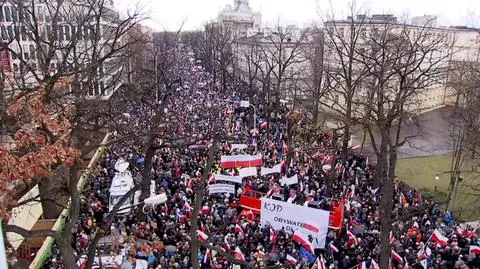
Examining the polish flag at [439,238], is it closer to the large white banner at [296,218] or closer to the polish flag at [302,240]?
the large white banner at [296,218]

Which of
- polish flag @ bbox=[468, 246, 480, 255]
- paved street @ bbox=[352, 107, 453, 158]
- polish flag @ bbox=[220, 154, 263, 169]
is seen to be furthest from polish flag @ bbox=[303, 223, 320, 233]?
paved street @ bbox=[352, 107, 453, 158]

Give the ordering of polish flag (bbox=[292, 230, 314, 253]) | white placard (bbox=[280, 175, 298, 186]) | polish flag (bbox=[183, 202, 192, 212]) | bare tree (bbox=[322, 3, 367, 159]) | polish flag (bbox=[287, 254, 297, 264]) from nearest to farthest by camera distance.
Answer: polish flag (bbox=[287, 254, 297, 264]), polish flag (bbox=[292, 230, 314, 253]), polish flag (bbox=[183, 202, 192, 212]), white placard (bbox=[280, 175, 298, 186]), bare tree (bbox=[322, 3, 367, 159])

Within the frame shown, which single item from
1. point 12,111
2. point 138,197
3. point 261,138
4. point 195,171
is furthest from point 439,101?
point 12,111

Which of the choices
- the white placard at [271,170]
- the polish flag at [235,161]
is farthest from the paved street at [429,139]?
the polish flag at [235,161]

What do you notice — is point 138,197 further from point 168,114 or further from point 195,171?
point 168,114

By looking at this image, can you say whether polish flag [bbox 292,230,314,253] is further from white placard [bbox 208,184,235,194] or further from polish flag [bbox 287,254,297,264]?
white placard [bbox 208,184,235,194]

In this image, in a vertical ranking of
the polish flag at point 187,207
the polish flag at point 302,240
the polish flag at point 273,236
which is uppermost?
the polish flag at point 187,207
